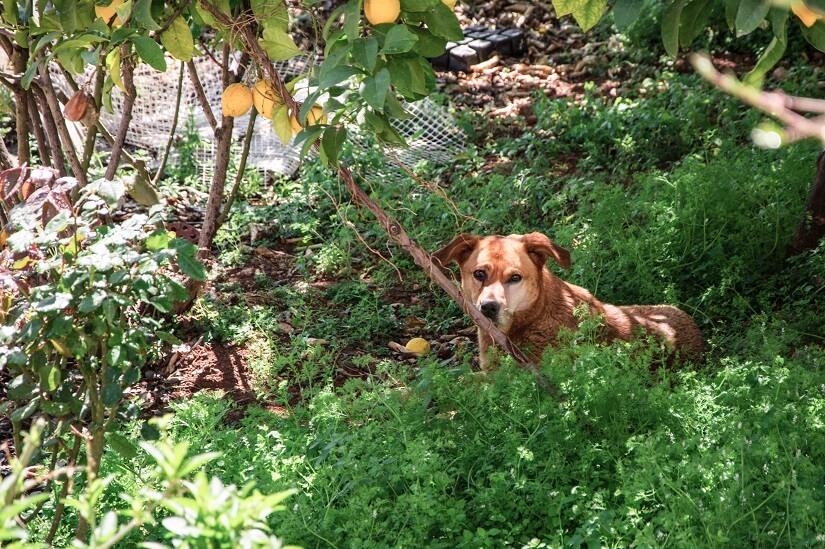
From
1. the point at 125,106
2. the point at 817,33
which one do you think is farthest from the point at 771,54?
the point at 125,106

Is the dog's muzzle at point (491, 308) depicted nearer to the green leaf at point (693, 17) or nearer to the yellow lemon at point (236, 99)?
the yellow lemon at point (236, 99)

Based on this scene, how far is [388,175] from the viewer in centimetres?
803

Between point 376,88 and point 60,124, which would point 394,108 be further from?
point 60,124

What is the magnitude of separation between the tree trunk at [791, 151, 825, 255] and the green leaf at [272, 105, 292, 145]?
3.13 metres

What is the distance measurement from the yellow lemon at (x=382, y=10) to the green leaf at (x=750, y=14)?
1.16 meters

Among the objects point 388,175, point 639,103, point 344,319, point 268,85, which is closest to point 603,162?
point 639,103

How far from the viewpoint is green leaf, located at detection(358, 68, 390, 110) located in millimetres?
3109

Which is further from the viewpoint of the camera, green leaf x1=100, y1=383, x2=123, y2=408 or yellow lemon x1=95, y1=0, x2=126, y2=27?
yellow lemon x1=95, y1=0, x2=126, y2=27

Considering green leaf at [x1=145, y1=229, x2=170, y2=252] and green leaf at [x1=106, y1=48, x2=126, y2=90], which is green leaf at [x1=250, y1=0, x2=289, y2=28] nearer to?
green leaf at [x1=106, y1=48, x2=126, y2=90]

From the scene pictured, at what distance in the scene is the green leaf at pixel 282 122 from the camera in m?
4.19

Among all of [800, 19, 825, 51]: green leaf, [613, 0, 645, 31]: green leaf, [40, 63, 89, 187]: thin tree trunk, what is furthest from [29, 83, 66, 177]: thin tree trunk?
[800, 19, 825, 51]: green leaf

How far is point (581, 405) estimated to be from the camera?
3701 mm

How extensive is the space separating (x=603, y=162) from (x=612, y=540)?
5.18m

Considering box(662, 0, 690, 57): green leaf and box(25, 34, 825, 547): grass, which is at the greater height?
box(662, 0, 690, 57): green leaf
